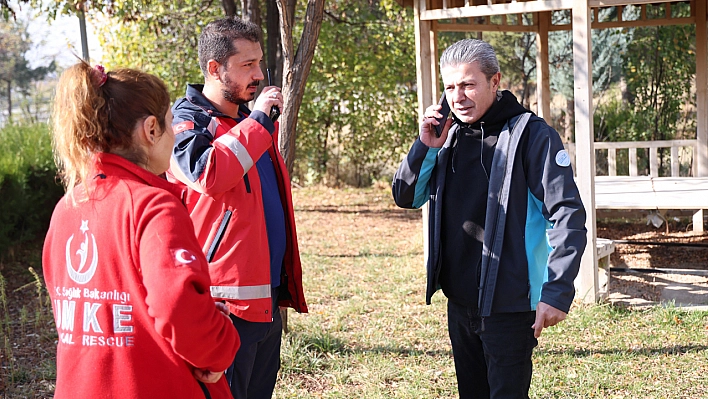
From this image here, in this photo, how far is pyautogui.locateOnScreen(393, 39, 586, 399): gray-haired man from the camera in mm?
2672

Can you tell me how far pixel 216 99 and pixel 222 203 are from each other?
1.51ft

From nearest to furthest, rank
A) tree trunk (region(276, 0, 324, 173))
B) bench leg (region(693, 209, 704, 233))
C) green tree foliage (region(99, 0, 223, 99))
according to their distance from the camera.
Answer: tree trunk (region(276, 0, 324, 173))
bench leg (region(693, 209, 704, 233))
green tree foliage (region(99, 0, 223, 99))

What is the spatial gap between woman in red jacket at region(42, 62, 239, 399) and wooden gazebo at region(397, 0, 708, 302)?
4.70 m

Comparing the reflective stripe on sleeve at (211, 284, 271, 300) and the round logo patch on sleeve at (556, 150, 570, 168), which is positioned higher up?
the round logo patch on sleeve at (556, 150, 570, 168)

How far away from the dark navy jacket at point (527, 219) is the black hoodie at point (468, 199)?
0.06 m

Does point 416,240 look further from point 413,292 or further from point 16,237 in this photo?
point 16,237

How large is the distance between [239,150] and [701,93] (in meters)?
7.39

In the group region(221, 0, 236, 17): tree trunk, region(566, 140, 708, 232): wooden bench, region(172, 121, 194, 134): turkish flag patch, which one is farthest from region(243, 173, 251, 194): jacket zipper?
region(221, 0, 236, 17): tree trunk

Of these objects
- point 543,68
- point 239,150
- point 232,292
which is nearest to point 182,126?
point 239,150

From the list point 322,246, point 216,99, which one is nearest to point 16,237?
point 322,246

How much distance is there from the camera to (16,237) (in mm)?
8211

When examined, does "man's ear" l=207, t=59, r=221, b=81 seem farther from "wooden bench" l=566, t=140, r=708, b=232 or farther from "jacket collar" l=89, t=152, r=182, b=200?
"wooden bench" l=566, t=140, r=708, b=232

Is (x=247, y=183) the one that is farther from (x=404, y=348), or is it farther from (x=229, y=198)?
(x=404, y=348)

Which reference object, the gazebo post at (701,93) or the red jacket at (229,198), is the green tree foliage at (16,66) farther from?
the red jacket at (229,198)
